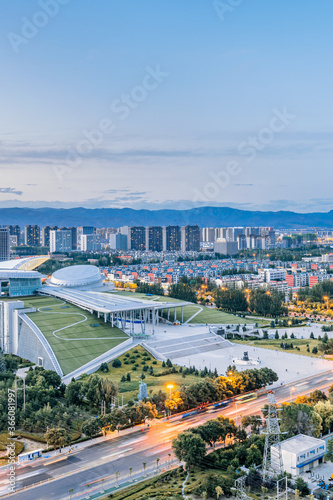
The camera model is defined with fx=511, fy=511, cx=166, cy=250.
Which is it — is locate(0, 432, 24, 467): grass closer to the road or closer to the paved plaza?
the road

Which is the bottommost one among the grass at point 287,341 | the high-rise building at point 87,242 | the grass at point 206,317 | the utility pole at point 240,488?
the grass at point 287,341

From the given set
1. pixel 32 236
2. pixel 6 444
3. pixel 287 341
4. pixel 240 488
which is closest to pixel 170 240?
pixel 32 236

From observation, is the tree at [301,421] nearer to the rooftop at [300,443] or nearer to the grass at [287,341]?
the rooftop at [300,443]

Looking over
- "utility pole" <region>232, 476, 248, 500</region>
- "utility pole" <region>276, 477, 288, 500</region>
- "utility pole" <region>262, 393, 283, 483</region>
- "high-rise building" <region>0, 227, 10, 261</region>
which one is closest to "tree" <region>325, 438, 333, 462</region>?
"utility pole" <region>262, 393, 283, 483</region>

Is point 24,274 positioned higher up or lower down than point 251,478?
higher up

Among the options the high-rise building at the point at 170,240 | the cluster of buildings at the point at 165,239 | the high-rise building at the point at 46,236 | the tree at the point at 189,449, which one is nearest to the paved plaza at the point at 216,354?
the tree at the point at 189,449

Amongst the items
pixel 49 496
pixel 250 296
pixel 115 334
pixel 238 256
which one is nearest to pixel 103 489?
pixel 49 496

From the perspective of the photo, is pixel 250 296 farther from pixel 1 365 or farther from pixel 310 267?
pixel 310 267
